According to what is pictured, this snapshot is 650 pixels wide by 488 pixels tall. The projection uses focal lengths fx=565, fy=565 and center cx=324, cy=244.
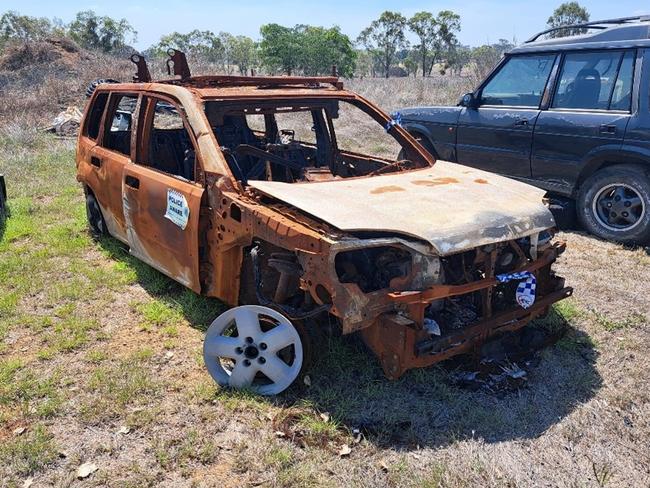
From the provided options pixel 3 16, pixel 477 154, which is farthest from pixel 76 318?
pixel 3 16

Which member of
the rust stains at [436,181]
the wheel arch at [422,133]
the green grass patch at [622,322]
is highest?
the wheel arch at [422,133]

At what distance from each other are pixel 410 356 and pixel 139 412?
1509mm

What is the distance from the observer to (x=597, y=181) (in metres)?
5.77

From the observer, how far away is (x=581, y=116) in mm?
5797

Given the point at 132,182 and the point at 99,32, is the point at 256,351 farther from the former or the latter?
the point at 99,32

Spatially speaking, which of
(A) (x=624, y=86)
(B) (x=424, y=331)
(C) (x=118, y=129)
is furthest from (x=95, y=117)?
(A) (x=624, y=86)

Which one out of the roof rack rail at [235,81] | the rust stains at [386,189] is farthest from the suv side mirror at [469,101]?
the rust stains at [386,189]

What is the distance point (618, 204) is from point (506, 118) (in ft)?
5.02

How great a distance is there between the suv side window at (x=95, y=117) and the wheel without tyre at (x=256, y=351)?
3.06 metres

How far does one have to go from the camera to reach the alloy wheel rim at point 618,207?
5594 millimetres

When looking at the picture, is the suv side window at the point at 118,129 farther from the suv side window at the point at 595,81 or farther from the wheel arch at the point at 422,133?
the suv side window at the point at 595,81

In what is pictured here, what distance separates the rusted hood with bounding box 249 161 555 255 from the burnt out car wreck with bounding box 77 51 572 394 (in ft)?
0.04

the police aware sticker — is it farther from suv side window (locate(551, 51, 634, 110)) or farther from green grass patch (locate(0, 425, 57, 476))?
suv side window (locate(551, 51, 634, 110))

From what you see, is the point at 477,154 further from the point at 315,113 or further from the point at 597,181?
the point at 315,113
